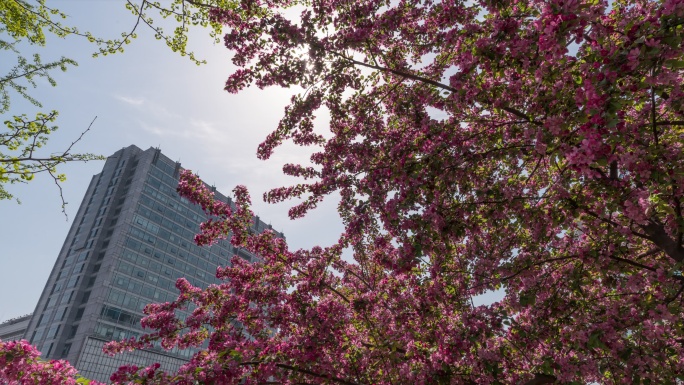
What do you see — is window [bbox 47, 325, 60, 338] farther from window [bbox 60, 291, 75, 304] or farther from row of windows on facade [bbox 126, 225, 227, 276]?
row of windows on facade [bbox 126, 225, 227, 276]

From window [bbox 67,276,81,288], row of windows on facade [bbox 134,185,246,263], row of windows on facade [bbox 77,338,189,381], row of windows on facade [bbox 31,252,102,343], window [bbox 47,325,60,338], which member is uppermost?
row of windows on facade [bbox 134,185,246,263]

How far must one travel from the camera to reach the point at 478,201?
21.2 ft

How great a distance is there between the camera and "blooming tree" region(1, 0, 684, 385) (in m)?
4.52

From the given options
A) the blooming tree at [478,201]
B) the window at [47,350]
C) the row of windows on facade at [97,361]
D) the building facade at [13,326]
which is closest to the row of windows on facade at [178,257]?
the row of windows on facade at [97,361]

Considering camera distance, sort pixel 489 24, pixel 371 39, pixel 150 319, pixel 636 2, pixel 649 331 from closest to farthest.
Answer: pixel 649 331
pixel 489 24
pixel 636 2
pixel 371 39
pixel 150 319

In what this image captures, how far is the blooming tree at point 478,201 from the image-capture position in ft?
14.8

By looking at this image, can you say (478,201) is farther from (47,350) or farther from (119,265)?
(47,350)

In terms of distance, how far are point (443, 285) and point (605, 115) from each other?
5.08 metres

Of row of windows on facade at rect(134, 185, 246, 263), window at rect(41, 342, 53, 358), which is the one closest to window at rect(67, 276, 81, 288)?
window at rect(41, 342, 53, 358)

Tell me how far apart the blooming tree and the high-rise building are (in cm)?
5256

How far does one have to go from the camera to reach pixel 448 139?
669cm

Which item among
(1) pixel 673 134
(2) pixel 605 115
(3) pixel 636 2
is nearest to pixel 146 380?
(2) pixel 605 115

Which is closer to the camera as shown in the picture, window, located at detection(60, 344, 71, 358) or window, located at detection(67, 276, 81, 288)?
window, located at detection(60, 344, 71, 358)

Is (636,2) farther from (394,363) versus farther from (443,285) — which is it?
(394,363)
